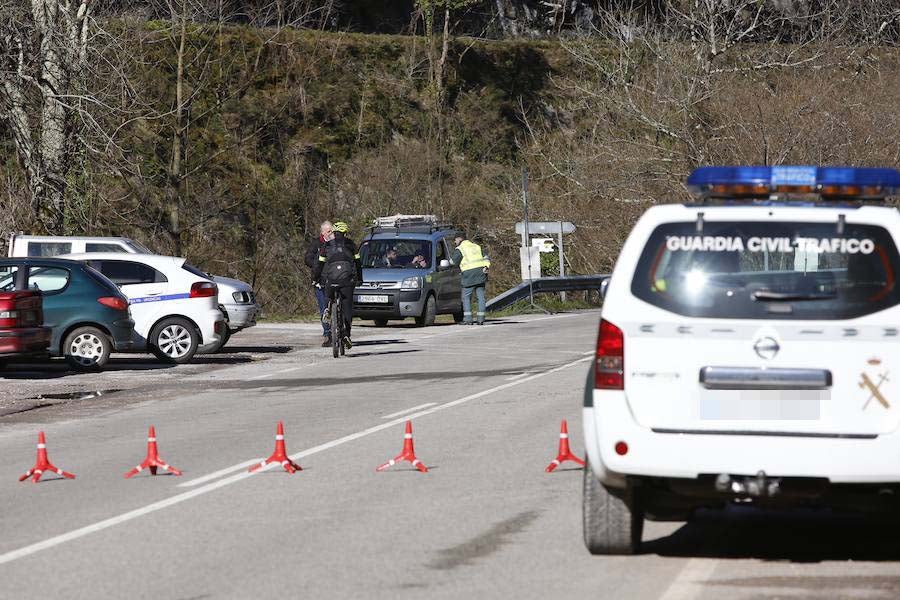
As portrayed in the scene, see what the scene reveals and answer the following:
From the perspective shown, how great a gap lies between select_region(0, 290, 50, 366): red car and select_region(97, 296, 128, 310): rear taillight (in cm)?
127

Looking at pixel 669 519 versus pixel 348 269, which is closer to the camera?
pixel 669 519

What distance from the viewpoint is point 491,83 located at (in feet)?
191

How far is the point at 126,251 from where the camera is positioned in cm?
2559

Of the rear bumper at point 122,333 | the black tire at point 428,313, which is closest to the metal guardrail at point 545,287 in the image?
the black tire at point 428,313

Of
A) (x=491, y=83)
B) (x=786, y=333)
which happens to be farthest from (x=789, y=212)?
(x=491, y=83)

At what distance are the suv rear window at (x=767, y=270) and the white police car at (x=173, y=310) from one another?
15.8 m

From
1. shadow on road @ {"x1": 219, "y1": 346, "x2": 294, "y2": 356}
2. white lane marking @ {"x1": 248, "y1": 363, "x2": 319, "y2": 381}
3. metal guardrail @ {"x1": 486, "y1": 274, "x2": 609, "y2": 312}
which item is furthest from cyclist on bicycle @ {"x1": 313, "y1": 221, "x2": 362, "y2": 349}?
metal guardrail @ {"x1": 486, "y1": 274, "x2": 609, "y2": 312}

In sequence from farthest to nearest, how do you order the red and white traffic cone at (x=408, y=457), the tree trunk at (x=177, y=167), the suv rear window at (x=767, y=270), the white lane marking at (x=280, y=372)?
the tree trunk at (x=177, y=167), the white lane marking at (x=280, y=372), the red and white traffic cone at (x=408, y=457), the suv rear window at (x=767, y=270)

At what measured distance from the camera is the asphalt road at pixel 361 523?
7.13 m

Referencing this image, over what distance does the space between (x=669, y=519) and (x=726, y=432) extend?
120cm

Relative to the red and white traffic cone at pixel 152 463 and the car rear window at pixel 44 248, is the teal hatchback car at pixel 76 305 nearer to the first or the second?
the car rear window at pixel 44 248

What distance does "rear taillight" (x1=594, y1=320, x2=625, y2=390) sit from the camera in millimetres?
7242

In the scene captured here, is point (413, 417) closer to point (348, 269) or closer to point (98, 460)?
point (98, 460)

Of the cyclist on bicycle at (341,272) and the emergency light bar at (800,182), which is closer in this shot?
the emergency light bar at (800,182)
